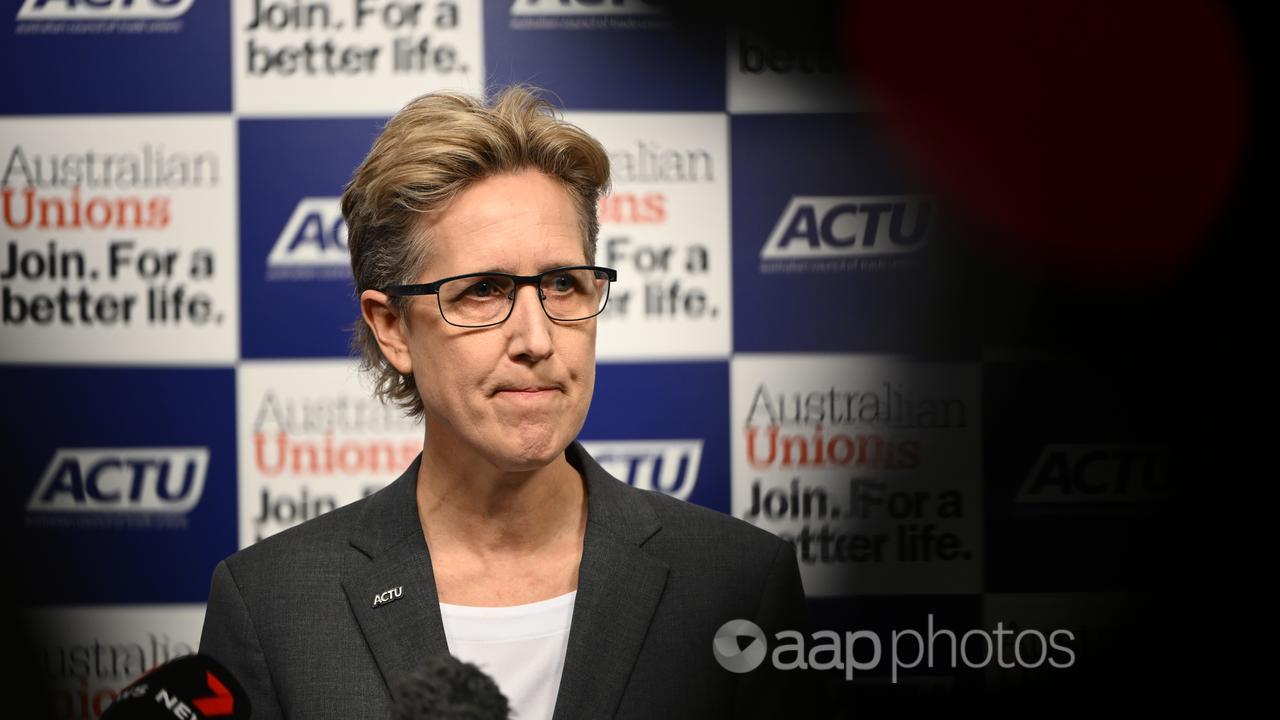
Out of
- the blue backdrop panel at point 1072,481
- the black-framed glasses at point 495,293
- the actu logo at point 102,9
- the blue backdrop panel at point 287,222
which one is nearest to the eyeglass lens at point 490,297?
the black-framed glasses at point 495,293

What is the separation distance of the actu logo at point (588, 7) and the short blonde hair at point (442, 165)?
538 mm

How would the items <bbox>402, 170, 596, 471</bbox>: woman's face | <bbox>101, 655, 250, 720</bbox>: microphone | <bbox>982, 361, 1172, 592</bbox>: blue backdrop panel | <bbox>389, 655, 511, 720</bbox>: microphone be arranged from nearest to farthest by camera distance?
1. <bbox>389, 655, 511, 720</bbox>: microphone
2. <bbox>101, 655, 250, 720</bbox>: microphone
3. <bbox>402, 170, 596, 471</bbox>: woman's face
4. <bbox>982, 361, 1172, 592</bbox>: blue backdrop panel

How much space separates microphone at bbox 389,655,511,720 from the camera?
0.86m

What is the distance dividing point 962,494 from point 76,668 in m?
1.50

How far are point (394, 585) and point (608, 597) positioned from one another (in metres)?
0.25

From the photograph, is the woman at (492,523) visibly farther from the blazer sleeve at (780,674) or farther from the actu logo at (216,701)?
the actu logo at (216,701)

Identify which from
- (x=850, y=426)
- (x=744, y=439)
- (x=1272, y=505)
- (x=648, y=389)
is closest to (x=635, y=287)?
(x=648, y=389)

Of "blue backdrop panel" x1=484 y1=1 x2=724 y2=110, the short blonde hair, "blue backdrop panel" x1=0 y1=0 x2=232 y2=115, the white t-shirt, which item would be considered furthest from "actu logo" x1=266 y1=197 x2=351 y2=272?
the white t-shirt

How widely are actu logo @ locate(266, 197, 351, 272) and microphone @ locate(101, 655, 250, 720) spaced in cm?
89

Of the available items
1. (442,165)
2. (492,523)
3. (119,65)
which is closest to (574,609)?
(492,523)

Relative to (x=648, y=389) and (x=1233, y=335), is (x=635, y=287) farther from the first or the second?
(x=1233, y=335)

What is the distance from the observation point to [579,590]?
120 centimetres

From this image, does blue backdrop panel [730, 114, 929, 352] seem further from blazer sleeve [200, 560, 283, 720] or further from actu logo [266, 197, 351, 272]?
blazer sleeve [200, 560, 283, 720]

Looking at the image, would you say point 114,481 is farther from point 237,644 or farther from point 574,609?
point 574,609
